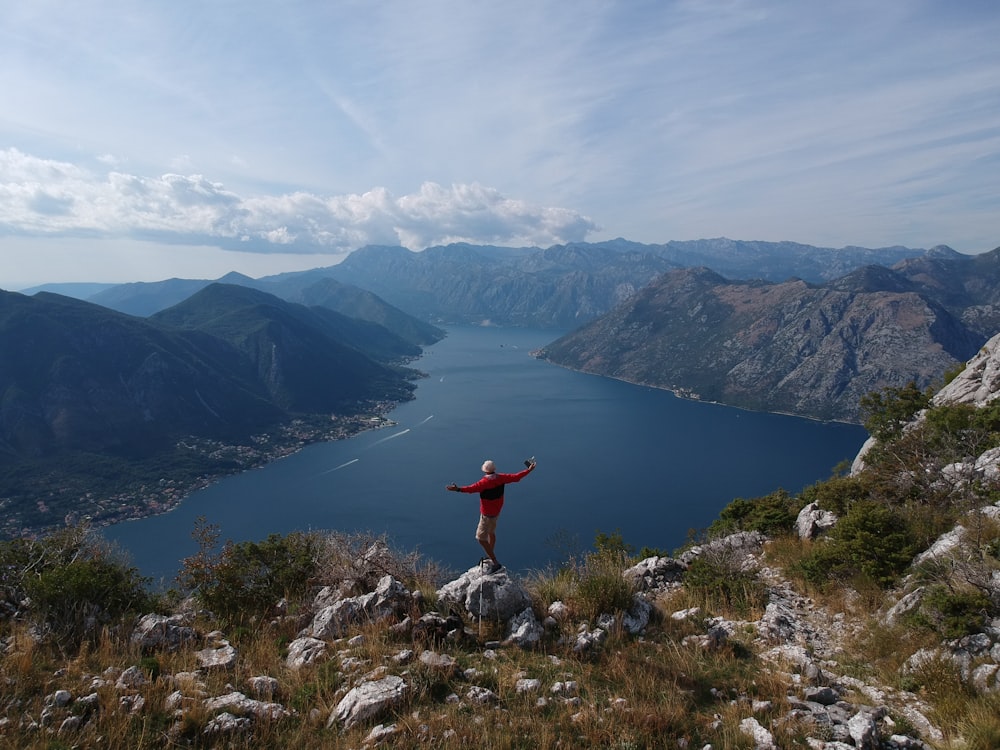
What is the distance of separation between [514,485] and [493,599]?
120888mm

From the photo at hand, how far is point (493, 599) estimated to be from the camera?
412 inches

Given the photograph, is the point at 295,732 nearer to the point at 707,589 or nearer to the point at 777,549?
the point at 707,589

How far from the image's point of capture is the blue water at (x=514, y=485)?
347ft

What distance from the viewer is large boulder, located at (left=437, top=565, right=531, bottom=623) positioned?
10.4 m

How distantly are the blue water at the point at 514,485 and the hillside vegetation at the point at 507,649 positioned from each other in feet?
221

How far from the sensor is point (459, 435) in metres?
177

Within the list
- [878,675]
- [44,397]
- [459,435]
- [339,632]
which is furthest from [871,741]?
[44,397]

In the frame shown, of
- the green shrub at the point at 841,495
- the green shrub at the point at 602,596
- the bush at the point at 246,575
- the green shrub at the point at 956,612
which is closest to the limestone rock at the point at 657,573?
the green shrub at the point at 602,596

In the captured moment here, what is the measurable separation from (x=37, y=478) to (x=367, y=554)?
178 metres

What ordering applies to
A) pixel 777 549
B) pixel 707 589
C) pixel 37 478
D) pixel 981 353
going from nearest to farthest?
pixel 707 589, pixel 777 549, pixel 981 353, pixel 37 478

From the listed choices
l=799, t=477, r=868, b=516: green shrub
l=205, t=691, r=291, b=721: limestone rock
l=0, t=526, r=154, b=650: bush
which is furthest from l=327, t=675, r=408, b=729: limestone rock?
l=799, t=477, r=868, b=516: green shrub

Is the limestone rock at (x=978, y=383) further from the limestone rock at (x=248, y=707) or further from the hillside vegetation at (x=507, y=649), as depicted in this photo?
the limestone rock at (x=248, y=707)

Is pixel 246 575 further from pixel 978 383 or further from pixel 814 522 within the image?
pixel 978 383

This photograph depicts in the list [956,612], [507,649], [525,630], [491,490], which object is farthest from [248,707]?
[956,612]
